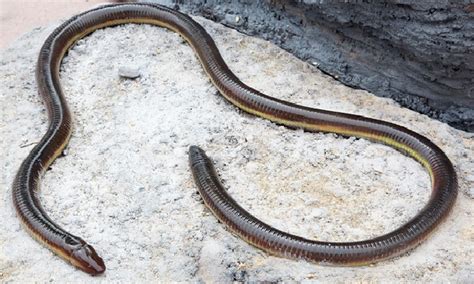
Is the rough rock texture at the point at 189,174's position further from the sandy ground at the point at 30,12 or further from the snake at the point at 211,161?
the sandy ground at the point at 30,12

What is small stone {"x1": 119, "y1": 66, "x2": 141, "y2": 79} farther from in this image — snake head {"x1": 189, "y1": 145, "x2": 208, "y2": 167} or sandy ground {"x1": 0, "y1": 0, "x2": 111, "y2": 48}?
sandy ground {"x1": 0, "y1": 0, "x2": 111, "y2": 48}

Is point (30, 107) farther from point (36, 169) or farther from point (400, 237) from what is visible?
point (400, 237)

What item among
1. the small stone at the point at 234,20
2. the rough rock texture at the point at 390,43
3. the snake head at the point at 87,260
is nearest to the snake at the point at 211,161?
the snake head at the point at 87,260

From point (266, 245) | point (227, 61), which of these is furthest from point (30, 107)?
point (266, 245)

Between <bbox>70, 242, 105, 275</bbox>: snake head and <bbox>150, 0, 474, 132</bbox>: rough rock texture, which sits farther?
<bbox>150, 0, 474, 132</bbox>: rough rock texture

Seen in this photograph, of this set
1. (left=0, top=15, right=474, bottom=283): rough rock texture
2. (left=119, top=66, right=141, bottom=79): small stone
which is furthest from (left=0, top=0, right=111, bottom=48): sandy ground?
(left=119, top=66, right=141, bottom=79): small stone

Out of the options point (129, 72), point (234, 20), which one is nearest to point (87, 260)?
point (129, 72)
